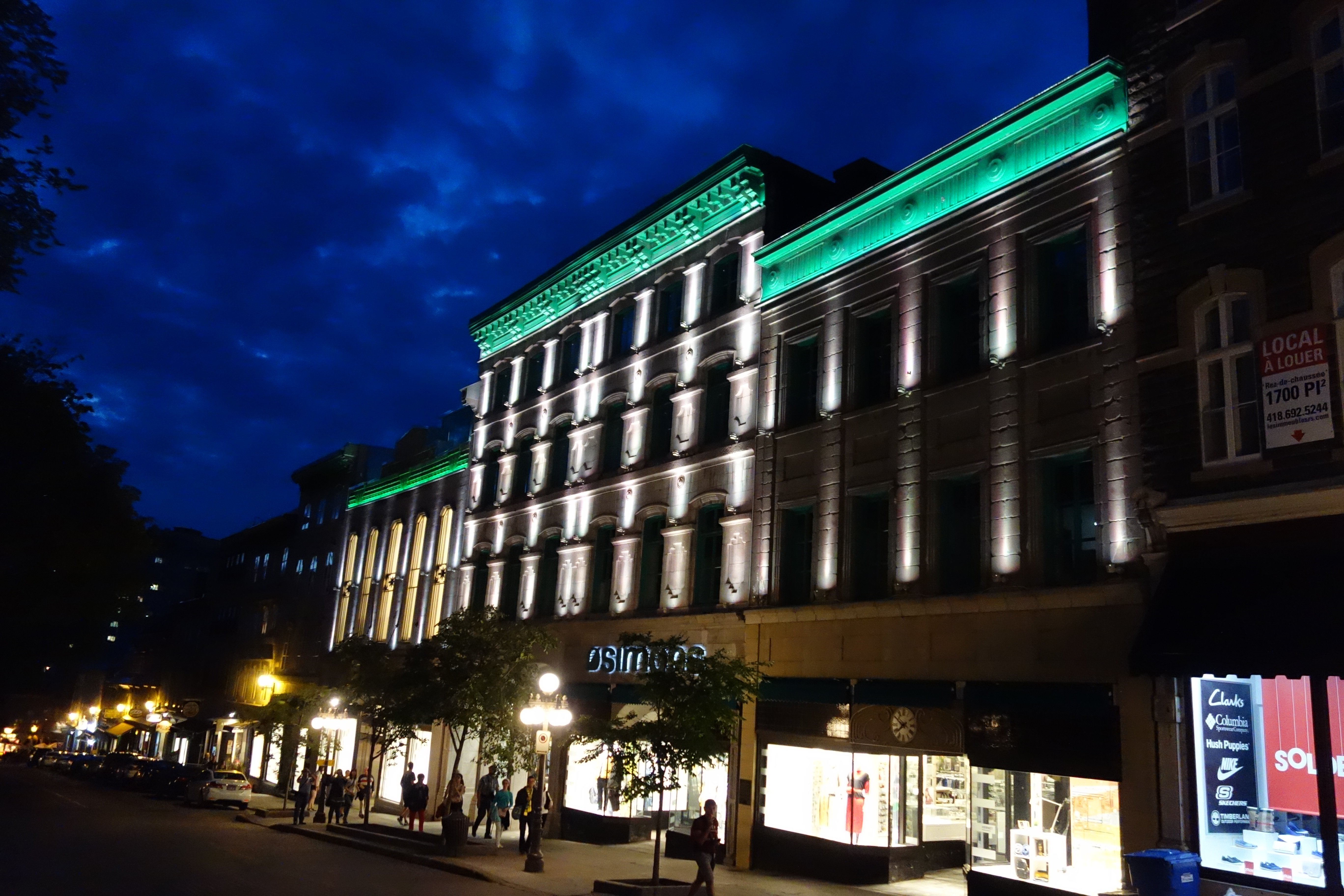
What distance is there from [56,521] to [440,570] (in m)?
17.1

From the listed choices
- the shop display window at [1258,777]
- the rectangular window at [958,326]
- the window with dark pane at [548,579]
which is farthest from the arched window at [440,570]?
the shop display window at [1258,777]

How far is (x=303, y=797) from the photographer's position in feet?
105

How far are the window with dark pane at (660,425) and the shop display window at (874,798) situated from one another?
979cm

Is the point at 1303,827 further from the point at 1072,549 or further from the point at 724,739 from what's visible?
the point at 724,739

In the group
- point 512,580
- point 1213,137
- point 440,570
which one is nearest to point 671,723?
point 1213,137

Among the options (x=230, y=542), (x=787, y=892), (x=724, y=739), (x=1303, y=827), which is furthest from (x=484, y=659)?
(x=230, y=542)

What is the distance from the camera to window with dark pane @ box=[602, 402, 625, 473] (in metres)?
30.9

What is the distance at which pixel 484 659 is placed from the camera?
85.4 feet

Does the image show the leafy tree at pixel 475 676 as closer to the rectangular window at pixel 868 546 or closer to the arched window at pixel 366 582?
the rectangular window at pixel 868 546

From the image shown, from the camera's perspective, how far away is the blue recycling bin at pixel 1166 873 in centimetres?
1303

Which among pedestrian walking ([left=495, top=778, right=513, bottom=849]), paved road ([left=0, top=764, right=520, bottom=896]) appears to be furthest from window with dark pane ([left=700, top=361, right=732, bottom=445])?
paved road ([left=0, top=764, right=520, bottom=896])

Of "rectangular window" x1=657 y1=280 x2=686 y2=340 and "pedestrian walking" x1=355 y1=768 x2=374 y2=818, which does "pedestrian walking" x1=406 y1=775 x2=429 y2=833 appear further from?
"rectangular window" x1=657 y1=280 x2=686 y2=340

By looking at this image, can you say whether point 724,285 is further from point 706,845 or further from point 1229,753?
point 1229,753

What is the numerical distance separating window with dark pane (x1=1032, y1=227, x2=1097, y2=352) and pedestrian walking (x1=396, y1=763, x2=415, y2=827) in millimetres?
21113
